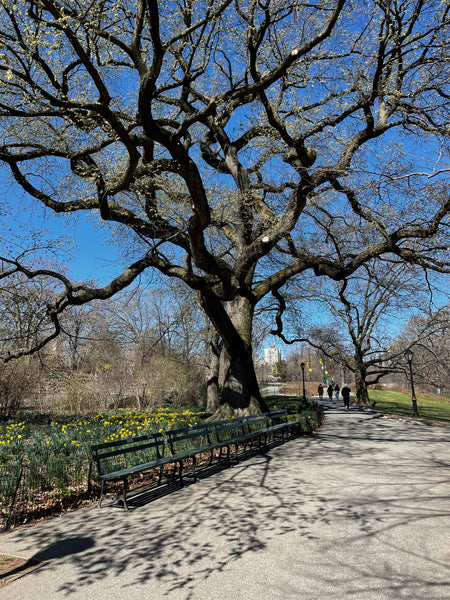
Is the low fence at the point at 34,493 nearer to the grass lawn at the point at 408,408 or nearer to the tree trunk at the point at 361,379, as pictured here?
the grass lawn at the point at 408,408

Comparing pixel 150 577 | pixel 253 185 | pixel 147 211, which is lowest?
pixel 150 577

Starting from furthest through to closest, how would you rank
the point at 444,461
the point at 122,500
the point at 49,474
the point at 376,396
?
the point at 376,396 < the point at 444,461 < the point at 49,474 < the point at 122,500

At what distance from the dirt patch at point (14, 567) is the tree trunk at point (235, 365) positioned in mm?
9163

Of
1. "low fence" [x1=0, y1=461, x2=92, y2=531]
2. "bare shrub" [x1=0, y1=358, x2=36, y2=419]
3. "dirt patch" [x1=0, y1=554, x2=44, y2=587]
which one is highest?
"bare shrub" [x1=0, y1=358, x2=36, y2=419]

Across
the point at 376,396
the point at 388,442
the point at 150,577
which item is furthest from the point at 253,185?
the point at 376,396

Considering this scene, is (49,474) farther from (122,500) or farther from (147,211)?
(147,211)

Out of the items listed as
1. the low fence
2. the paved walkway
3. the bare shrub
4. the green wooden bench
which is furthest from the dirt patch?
the bare shrub

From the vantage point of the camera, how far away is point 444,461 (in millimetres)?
8383

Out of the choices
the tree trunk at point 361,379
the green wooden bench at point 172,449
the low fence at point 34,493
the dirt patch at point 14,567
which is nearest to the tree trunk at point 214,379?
the green wooden bench at point 172,449

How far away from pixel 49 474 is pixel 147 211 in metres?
7.84

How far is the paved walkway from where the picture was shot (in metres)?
3.42

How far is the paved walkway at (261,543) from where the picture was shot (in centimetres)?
342

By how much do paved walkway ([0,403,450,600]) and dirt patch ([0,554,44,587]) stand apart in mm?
104

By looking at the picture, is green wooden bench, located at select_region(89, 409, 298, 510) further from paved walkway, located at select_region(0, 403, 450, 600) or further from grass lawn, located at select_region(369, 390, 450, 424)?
grass lawn, located at select_region(369, 390, 450, 424)
